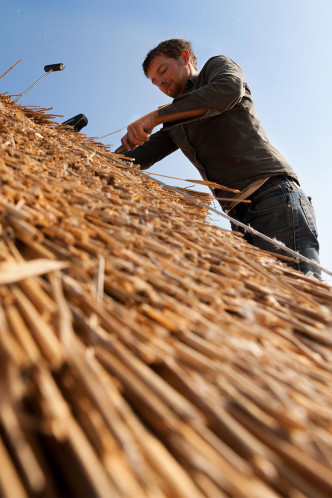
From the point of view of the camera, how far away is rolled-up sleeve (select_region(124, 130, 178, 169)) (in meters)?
2.67

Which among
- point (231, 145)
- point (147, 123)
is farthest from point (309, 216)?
point (147, 123)

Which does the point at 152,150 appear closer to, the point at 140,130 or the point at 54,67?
the point at 140,130

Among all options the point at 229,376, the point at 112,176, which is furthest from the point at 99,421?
the point at 112,176

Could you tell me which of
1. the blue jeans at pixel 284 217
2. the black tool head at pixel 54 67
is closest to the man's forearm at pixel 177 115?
the blue jeans at pixel 284 217

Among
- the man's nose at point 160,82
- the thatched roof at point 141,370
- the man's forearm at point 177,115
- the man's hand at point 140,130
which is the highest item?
the man's nose at point 160,82

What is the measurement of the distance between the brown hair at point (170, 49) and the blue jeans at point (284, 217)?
4.33ft

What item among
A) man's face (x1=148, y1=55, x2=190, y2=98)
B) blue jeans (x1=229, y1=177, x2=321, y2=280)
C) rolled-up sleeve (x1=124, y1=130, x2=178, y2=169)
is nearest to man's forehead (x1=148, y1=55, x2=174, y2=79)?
man's face (x1=148, y1=55, x2=190, y2=98)

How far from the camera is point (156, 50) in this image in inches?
104

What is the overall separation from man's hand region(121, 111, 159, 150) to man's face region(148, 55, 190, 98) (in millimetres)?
627

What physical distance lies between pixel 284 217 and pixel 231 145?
60 centimetres

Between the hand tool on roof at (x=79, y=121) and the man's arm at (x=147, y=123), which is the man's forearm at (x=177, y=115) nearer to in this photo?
the man's arm at (x=147, y=123)

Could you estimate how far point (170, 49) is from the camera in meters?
2.61

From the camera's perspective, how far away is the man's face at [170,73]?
2.59 m

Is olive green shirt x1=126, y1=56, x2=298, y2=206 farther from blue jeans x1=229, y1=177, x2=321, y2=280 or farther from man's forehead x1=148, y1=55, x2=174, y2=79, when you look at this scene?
man's forehead x1=148, y1=55, x2=174, y2=79
